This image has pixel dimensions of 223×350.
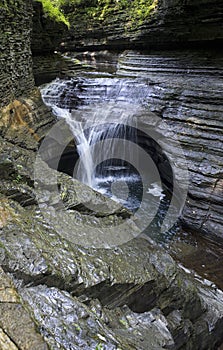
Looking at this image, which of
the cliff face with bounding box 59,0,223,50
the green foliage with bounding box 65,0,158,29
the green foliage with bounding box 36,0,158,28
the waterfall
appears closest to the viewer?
the waterfall

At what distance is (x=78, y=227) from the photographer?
3871 mm

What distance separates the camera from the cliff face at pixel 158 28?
934cm

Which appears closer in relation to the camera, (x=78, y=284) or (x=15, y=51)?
(x=78, y=284)

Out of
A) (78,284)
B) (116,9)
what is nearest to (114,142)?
(78,284)

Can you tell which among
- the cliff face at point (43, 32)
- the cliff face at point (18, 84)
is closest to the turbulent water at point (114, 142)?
the cliff face at point (18, 84)

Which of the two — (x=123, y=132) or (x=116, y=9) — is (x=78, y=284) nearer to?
(x=123, y=132)

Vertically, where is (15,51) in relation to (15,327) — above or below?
above

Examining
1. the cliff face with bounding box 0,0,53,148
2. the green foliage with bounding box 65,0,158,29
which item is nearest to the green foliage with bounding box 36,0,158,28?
the green foliage with bounding box 65,0,158,29

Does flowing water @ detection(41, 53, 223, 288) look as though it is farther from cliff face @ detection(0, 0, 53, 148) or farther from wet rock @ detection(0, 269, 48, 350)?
wet rock @ detection(0, 269, 48, 350)

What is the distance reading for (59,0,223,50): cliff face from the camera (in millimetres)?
9336

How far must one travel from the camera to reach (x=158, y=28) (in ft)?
37.1

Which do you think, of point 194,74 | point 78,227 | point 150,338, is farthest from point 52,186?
point 194,74

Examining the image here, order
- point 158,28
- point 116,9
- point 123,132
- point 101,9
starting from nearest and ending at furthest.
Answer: point 123,132
point 158,28
point 116,9
point 101,9

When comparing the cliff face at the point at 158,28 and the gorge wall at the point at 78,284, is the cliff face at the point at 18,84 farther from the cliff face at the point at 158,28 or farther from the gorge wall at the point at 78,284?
the cliff face at the point at 158,28
